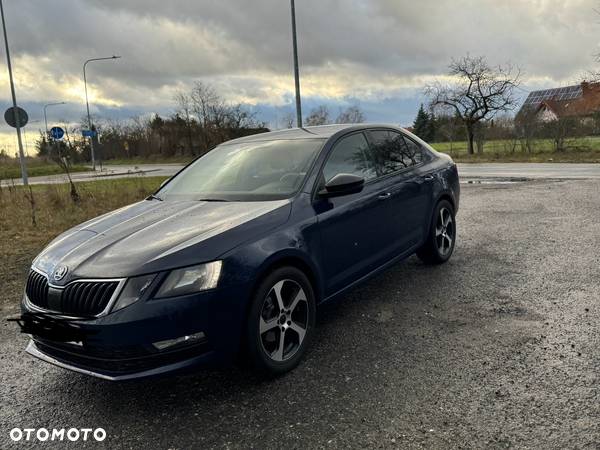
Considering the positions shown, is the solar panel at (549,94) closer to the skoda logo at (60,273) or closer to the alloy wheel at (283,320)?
the alloy wheel at (283,320)

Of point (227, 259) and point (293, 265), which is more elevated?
point (227, 259)

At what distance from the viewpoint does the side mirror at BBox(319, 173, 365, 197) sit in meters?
3.71

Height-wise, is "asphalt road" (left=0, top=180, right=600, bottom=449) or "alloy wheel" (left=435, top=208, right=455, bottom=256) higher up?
"alloy wheel" (left=435, top=208, right=455, bottom=256)

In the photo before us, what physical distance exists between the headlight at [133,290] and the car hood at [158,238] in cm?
5

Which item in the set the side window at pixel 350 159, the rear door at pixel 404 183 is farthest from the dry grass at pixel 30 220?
the rear door at pixel 404 183

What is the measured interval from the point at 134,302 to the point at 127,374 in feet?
1.39

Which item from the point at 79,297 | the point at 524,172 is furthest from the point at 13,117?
the point at 524,172

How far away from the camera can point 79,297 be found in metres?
2.82

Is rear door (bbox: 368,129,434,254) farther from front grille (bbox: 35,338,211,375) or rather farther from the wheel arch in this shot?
front grille (bbox: 35,338,211,375)

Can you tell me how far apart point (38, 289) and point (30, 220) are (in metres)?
7.39

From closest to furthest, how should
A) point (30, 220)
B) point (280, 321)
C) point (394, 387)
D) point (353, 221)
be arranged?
point (394, 387) → point (280, 321) → point (353, 221) → point (30, 220)

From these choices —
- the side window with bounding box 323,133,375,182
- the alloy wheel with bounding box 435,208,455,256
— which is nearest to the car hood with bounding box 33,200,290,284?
the side window with bounding box 323,133,375,182

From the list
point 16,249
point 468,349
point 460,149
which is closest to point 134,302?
point 468,349

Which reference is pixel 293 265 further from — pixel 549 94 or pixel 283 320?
pixel 549 94
